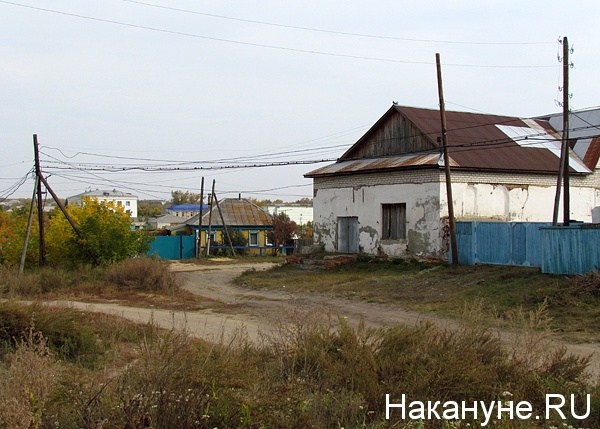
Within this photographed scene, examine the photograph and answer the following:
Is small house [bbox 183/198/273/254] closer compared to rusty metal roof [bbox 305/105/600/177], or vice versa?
rusty metal roof [bbox 305/105/600/177]

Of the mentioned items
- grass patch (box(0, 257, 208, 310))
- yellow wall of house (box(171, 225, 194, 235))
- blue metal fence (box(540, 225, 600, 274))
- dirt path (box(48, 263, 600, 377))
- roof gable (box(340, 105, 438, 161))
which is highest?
roof gable (box(340, 105, 438, 161))

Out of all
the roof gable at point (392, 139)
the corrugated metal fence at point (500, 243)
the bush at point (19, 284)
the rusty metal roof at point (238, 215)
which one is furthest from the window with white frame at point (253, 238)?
the bush at point (19, 284)

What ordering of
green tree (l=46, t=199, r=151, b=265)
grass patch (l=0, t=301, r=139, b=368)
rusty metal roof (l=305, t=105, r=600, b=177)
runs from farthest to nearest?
rusty metal roof (l=305, t=105, r=600, b=177), green tree (l=46, t=199, r=151, b=265), grass patch (l=0, t=301, r=139, b=368)

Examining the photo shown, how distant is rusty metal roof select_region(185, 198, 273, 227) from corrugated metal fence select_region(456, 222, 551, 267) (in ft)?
106

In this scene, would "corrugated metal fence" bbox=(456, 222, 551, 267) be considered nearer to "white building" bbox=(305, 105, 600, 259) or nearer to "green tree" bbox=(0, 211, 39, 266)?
"white building" bbox=(305, 105, 600, 259)

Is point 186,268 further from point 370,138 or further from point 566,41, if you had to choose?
point 566,41

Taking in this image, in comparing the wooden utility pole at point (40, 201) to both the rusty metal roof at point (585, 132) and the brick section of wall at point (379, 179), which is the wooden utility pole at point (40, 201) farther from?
the rusty metal roof at point (585, 132)

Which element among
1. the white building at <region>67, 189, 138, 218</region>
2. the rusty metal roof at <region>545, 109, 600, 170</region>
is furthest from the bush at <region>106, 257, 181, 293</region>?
the white building at <region>67, 189, 138, 218</region>

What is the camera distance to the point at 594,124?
29.6 metres

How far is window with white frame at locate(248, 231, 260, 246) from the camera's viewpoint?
53.8 metres

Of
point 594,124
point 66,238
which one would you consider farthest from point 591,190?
point 66,238

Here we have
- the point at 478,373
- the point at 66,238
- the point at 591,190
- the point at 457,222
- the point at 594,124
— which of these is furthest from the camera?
the point at 594,124

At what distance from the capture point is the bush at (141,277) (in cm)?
2102

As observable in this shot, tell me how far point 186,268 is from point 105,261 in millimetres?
11688
